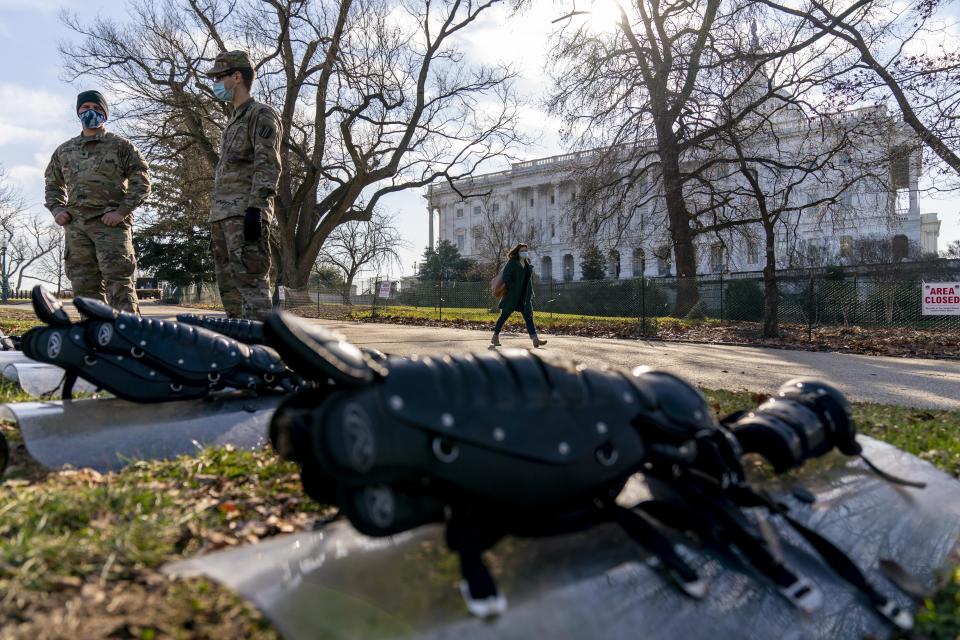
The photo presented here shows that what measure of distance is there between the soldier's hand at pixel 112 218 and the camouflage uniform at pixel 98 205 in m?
0.07

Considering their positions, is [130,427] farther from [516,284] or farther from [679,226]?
[679,226]

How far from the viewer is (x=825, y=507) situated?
176cm

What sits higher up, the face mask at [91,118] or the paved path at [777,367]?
the face mask at [91,118]

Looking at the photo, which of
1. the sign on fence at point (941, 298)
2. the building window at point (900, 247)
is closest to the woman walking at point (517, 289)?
the sign on fence at point (941, 298)

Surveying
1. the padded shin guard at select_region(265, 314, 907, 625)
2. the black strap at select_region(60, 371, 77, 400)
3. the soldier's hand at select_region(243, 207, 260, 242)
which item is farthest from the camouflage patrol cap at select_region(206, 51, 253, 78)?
the padded shin guard at select_region(265, 314, 907, 625)

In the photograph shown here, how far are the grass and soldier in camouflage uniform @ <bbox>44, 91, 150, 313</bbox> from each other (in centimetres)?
336

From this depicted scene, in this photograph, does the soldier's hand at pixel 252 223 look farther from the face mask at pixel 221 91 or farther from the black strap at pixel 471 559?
the black strap at pixel 471 559

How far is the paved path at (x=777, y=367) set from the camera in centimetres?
624

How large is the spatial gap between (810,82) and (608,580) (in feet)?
54.0

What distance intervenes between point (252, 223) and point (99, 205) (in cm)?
202

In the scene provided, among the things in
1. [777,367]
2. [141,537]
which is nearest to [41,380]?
[141,537]

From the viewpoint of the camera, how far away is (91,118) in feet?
18.7

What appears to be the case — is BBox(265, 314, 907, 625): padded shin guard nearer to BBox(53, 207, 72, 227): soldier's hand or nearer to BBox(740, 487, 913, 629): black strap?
BBox(740, 487, 913, 629): black strap

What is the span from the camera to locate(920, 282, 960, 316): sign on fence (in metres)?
12.7
